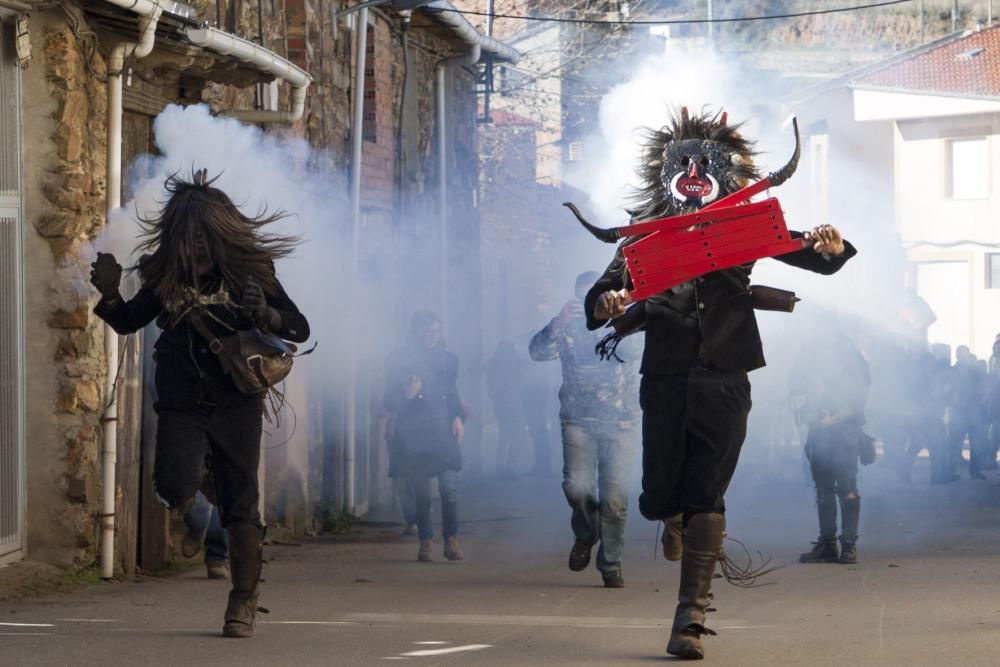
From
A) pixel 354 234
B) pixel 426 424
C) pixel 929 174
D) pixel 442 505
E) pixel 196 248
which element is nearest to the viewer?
pixel 196 248

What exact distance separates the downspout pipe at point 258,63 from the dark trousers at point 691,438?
4.35m

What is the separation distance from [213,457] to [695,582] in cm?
201

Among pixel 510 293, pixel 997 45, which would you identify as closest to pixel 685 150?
pixel 510 293

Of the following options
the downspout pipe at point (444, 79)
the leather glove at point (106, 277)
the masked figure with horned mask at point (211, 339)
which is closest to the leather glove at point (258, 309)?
the masked figure with horned mask at point (211, 339)

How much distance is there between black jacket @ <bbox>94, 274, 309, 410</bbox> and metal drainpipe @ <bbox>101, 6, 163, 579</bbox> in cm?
269

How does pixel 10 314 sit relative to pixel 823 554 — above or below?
above

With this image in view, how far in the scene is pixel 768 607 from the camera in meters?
8.94

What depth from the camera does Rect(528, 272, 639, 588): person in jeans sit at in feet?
32.7

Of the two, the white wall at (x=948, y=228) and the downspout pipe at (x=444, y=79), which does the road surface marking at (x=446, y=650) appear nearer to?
the downspout pipe at (x=444, y=79)

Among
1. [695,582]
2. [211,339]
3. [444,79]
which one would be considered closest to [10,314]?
A: [211,339]

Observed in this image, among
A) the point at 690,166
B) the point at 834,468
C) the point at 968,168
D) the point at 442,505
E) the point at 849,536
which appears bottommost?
the point at 849,536

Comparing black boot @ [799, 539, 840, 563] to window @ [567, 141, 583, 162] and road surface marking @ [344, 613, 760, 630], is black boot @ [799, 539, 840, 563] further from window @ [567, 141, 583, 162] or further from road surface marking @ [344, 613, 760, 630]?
window @ [567, 141, 583, 162]

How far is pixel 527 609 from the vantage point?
891cm

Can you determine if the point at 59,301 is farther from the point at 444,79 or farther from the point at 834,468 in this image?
the point at 444,79
